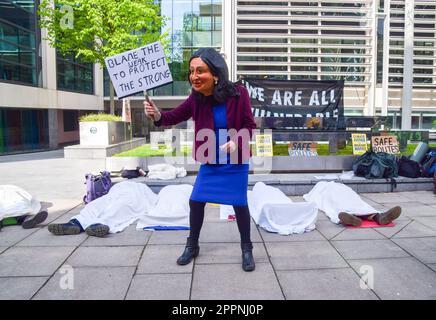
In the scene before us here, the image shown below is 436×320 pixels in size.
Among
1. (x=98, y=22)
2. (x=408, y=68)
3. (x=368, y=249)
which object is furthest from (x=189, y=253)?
(x=408, y=68)

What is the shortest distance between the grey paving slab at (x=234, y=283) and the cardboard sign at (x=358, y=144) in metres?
6.25

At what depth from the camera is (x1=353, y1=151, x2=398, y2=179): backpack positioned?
782cm

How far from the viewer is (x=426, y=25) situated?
97.8ft

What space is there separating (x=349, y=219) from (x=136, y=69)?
11.1ft

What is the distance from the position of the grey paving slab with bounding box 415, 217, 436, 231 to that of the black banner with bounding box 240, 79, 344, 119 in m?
4.66

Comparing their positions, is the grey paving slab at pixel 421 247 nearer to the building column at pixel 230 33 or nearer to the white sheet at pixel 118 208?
the white sheet at pixel 118 208

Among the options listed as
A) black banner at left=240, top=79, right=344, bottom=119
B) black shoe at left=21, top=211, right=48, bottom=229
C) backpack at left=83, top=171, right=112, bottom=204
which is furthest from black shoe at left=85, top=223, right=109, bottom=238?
black banner at left=240, top=79, right=344, bottom=119

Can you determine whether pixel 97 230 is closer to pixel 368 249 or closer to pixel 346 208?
pixel 368 249

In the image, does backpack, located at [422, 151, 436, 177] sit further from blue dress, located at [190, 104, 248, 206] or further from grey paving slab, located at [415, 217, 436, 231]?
blue dress, located at [190, 104, 248, 206]

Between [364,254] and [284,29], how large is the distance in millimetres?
25055

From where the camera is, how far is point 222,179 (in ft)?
12.3

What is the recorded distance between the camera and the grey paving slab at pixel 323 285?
3.12 meters
